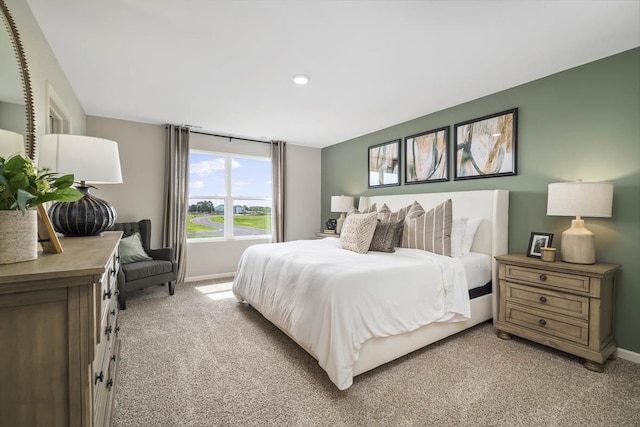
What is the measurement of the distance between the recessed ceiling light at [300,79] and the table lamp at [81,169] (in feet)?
5.58

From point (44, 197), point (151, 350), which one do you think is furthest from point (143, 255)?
point (44, 197)

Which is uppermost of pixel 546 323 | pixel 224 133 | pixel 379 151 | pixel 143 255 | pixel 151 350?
pixel 224 133

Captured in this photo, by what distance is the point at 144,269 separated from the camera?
3555 mm

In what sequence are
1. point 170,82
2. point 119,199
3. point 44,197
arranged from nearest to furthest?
1. point 44,197
2. point 170,82
3. point 119,199

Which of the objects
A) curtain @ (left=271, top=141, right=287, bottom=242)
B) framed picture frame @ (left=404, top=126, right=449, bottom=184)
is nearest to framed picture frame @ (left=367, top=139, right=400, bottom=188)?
framed picture frame @ (left=404, top=126, right=449, bottom=184)

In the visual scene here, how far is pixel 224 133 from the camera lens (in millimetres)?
4809

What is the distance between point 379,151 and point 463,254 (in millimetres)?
2256

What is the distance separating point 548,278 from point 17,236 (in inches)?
128

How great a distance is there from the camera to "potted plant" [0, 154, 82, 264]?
87 cm

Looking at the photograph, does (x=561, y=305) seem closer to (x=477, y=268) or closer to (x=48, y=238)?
(x=477, y=268)

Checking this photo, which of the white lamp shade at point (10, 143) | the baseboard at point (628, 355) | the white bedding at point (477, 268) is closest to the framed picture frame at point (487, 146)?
the white bedding at point (477, 268)

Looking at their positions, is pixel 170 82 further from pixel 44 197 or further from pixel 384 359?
pixel 384 359

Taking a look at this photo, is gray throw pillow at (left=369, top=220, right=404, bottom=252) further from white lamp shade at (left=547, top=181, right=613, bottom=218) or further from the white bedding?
white lamp shade at (left=547, top=181, right=613, bottom=218)

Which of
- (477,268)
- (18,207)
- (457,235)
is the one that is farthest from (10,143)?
(477,268)
